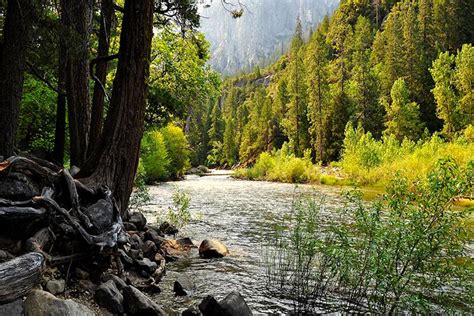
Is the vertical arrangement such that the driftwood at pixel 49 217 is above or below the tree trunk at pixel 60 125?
below

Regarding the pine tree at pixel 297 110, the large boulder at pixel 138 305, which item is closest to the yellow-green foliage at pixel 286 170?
the pine tree at pixel 297 110

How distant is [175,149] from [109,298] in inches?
1613

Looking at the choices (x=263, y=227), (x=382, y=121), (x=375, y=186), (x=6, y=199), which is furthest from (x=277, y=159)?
(x=6, y=199)

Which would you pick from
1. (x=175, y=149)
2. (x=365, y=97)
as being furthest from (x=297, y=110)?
(x=175, y=149)

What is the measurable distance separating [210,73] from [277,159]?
28.5 meters

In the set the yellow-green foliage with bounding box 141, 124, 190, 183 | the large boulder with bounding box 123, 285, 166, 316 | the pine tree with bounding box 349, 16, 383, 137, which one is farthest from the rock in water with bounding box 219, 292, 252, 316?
the pine tree with bounding box 349, 16, 383, 137

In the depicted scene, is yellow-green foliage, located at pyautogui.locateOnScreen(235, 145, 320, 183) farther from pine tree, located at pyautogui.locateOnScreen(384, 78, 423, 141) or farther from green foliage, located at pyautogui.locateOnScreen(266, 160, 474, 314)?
green foliage, located at pyautogui.locateOnScreen(266, 160, 474, 314)

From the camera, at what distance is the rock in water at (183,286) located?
20.7 feet

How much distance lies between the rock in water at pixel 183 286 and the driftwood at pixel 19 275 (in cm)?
286

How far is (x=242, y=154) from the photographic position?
79.8m

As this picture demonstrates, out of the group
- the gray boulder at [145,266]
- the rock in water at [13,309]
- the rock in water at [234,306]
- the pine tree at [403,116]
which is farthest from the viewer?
the pine tree at [403,116]

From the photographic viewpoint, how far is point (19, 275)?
11.5 ft

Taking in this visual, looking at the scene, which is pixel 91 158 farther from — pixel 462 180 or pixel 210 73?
pixel 210 73

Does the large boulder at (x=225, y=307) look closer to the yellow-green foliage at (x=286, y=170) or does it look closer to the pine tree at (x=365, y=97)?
the yellow-green foliage at (x=286, y=170)
